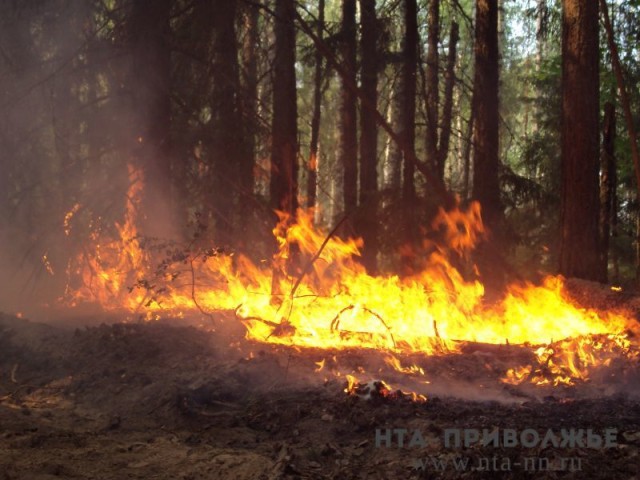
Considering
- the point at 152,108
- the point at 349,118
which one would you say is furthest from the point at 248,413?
the point at 349,118

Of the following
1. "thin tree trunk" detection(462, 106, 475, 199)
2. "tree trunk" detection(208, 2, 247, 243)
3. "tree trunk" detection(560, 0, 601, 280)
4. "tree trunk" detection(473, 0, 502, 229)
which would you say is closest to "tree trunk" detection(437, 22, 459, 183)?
"thin tree trunk" detection(462, 106, 475, 199)

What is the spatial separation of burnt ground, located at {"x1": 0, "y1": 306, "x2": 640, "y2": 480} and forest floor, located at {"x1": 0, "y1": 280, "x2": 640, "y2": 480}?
1 centimetres

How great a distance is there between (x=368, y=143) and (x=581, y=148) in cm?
661

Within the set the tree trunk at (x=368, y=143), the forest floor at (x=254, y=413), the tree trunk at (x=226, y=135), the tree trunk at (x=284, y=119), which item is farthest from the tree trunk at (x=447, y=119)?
the forest floor at (x=254, y=413)

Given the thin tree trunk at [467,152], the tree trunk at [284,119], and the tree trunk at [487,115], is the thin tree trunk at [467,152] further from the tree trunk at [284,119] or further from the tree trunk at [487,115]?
the tree trunk at [284,119]

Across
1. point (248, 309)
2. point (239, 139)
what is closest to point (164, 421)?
point (248, 309)

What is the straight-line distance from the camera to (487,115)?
1108 cm

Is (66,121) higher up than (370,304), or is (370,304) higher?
(66,121)

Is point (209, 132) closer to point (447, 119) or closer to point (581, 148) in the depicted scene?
point (581, 148)

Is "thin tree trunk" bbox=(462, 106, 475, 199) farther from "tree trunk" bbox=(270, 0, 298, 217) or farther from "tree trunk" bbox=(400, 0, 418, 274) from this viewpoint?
"tree trunk" bbox=(270, 0, 298, 217)

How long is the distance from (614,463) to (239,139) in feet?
27.2

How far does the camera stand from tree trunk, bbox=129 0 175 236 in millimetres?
9125

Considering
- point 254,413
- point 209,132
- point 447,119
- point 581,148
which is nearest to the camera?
point 254,413

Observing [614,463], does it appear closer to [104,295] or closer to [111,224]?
[111,224]
